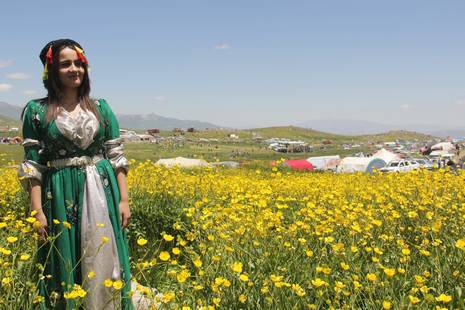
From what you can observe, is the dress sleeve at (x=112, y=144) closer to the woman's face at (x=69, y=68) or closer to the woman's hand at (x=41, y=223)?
the woman's face at (x=69, y=68)

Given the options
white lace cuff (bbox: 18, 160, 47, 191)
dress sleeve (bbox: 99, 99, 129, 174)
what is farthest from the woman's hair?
white lace cuff (bbox: 18, 160, 47, 191)

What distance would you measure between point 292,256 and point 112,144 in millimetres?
1537

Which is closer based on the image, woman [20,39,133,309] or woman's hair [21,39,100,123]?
woman [20,39,133,309]

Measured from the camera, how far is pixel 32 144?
105 inches

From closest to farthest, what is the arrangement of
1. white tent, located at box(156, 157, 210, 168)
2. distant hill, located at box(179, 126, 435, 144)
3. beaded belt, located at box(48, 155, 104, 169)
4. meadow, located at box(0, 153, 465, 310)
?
meadow, located at box(0, 153, 465, 310), beaded belt, located at box(48, 155, 104, 169), white tent, located at box(156, 157, 210, 168), distant hill, located at box(179, 126, 435, 144)

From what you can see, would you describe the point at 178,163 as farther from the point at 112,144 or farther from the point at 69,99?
the point at 69,99

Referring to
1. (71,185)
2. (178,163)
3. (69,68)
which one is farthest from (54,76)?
(178,163)

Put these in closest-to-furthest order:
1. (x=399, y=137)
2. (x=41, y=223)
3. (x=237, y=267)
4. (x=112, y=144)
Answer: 1. (x=237, y=267)
2. (x=41, y=223)
3. (x=112, y=144)
4. (x=399, y=137)

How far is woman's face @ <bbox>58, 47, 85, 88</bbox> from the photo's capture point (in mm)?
2730

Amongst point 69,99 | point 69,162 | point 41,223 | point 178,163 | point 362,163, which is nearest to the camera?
point 41,223

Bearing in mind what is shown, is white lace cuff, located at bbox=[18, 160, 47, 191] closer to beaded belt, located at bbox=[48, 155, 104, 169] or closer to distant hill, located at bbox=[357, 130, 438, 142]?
beaded belt, located at bbox=[48, 155, 104, 169]

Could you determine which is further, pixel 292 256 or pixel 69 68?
pixel 292 256

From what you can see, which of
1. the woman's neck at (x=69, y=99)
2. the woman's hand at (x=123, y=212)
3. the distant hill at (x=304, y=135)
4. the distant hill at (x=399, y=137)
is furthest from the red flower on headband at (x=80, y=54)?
the distant hill at (x=399, y=137)

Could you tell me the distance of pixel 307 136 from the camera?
15088cm
